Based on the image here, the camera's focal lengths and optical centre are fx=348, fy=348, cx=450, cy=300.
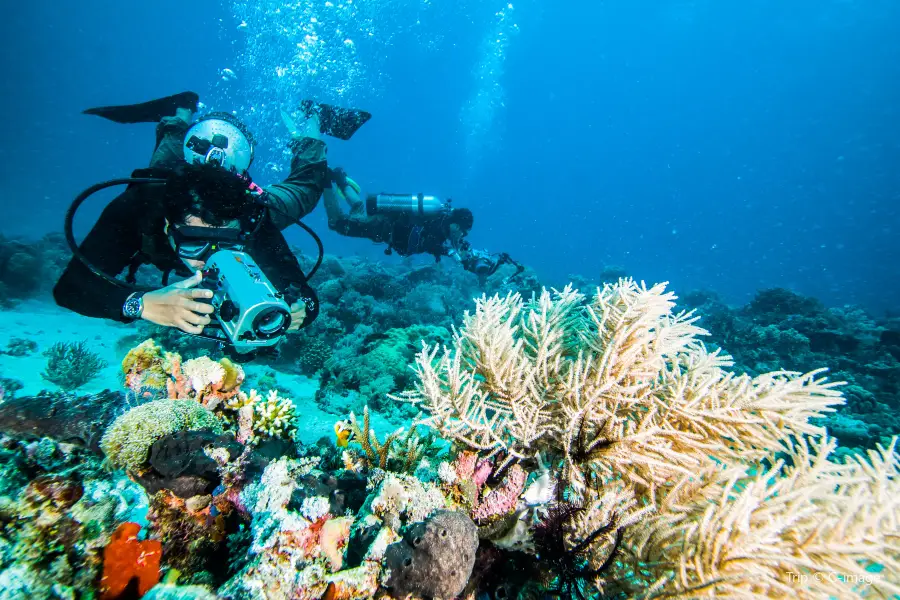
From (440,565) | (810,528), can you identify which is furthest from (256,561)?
(810,528)

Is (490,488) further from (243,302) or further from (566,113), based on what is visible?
(566,113)

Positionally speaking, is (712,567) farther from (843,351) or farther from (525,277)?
(843,351)

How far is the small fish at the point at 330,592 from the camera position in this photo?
1.42 metres

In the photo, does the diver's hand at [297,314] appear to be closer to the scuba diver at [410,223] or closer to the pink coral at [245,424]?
the pink coral at [245,424]

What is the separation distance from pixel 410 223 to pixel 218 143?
738cm

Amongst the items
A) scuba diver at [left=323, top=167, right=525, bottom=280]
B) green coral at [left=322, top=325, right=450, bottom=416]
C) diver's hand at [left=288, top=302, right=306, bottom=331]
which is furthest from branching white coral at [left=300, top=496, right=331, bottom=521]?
scuba diver at [left=323, top=167, right=525, bottom=280]

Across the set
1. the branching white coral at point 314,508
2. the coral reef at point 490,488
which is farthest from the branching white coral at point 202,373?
the branching white coral at point 314,508

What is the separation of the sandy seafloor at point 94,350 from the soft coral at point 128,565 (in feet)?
6.61

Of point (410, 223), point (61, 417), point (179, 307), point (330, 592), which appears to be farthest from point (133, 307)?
point (410, 223)

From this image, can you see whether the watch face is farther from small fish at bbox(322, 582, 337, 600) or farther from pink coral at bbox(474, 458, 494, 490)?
pink coral at bbox(474, 458, 494, 490)

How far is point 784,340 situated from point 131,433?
15.5 meters

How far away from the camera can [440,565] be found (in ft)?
4.71

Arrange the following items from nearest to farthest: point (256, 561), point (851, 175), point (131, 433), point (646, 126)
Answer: point (256, 561)
point (131, 433)
point (851, 175)
point (646, 126)

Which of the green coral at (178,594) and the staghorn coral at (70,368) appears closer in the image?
the green coral at (178,594)
